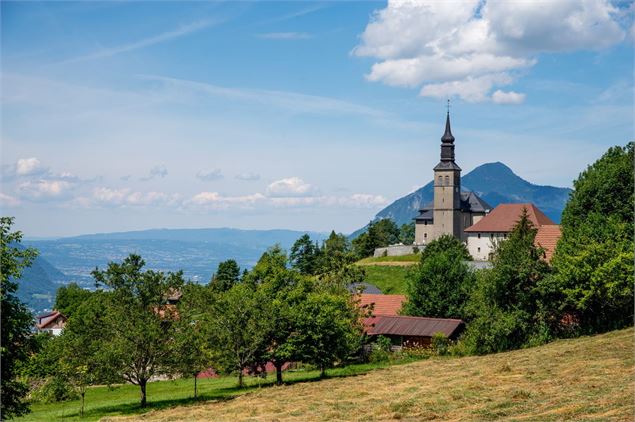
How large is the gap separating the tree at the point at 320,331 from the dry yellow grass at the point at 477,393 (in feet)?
6.11

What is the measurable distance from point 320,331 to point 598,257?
19554 mm

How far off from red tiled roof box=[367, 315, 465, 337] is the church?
61254 millimetres

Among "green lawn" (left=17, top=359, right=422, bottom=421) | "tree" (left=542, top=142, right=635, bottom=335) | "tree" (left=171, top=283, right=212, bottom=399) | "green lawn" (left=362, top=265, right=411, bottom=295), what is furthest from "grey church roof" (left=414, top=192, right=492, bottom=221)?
"tree" (left=171, top=283, right=212, bottom=399)

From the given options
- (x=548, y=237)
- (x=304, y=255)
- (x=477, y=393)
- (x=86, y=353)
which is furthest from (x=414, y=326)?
(x=304, y=255)

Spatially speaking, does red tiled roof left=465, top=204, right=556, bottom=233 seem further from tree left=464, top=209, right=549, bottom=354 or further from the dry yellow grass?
the dry yellow grass

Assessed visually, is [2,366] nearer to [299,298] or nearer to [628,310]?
[299,298]

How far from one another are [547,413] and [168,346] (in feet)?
67.9

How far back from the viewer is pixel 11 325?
23.7 meters

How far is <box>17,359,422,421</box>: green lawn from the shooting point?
34938mm

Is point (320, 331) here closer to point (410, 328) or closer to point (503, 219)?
point (410, 328)

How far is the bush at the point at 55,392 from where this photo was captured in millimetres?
36031

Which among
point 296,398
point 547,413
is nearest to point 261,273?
point 296,398

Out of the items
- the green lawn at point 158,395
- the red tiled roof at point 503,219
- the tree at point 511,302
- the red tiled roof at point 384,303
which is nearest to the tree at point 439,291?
the red tiled roof at point 384,303

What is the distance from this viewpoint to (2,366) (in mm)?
23984
